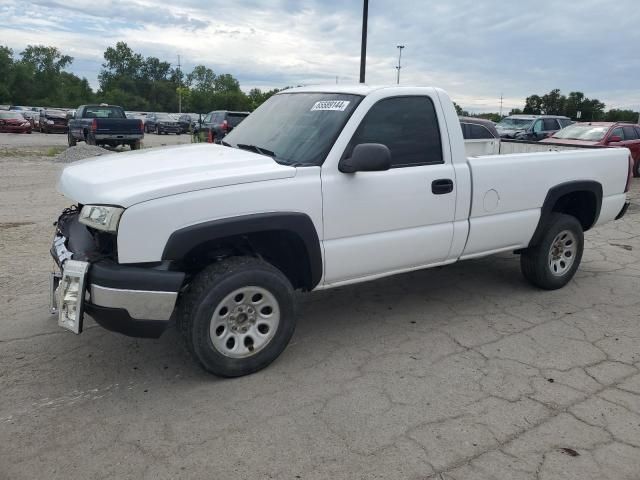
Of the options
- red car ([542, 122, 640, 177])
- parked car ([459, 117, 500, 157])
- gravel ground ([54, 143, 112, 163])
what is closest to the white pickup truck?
parked car ([459, 117, 500, 157])

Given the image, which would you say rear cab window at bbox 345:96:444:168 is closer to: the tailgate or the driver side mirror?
the driver side mirror

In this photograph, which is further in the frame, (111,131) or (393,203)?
(111,131)

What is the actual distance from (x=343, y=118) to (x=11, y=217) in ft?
21.4

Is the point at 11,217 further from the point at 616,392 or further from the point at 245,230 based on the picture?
the point at 616,392

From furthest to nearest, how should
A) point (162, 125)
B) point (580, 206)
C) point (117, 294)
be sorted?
1. point (162, 125)
2. point (580, 206)
3. point (117, 294)

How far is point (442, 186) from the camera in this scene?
4.18 m

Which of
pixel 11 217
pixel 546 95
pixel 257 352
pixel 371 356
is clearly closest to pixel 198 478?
pixel 257 352

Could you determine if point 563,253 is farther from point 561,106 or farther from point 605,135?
point 561,106

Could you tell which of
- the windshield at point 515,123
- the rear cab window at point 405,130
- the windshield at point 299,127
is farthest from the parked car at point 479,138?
the windshield at point 515,123

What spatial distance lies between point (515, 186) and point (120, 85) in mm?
117481

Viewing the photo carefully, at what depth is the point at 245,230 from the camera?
3.31m

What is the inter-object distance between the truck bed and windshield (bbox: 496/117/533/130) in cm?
1724

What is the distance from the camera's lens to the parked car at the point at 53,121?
111ft

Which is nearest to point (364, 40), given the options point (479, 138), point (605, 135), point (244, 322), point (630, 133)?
point (479, 138)
